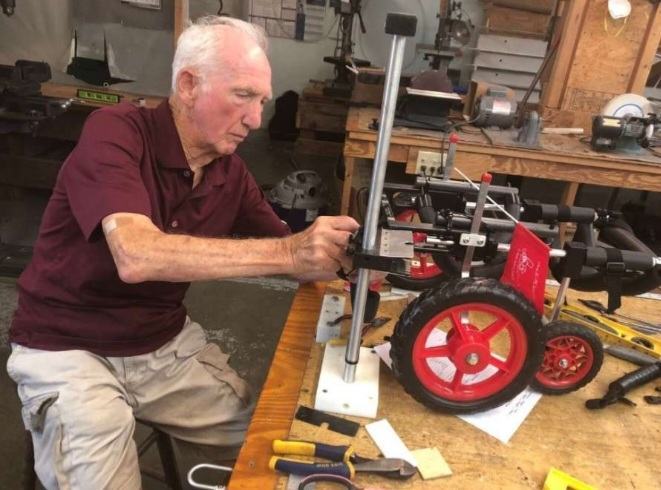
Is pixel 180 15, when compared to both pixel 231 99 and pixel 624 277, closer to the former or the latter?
pixel 231 99

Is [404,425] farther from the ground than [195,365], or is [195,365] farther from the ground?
[404,425]

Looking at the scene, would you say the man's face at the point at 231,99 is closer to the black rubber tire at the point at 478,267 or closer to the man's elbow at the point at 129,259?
the man's elbow at the point at 129,259

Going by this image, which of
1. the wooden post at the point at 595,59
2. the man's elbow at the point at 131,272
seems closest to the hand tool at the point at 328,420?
the man's elbow at the point at 131,272

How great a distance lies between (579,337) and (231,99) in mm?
785

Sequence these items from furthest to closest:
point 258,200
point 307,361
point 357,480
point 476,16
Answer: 1. point 476,16
2. point 258,200
3. point 307,361
4. point 357,480

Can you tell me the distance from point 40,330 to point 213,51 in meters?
0.65

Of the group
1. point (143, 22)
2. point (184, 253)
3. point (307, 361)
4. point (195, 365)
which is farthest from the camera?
point (143, 22)

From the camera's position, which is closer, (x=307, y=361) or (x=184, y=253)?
(x=184, y=253)

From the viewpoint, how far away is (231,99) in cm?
109

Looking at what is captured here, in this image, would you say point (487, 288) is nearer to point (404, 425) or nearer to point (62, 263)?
point (404, 425)

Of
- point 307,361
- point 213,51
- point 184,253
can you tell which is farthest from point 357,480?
point 213,51

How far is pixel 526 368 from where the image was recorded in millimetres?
881

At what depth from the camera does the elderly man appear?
0.89 meters

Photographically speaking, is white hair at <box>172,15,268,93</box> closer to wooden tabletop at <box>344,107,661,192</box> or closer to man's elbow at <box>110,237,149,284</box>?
man's elbow at <box>110,237,149,284</box>
